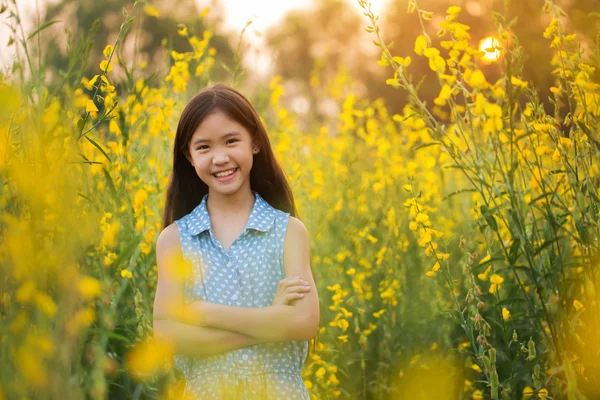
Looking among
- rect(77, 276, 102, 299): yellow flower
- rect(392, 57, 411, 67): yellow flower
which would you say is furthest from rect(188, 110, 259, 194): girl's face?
rect(77, 276, 102, 299): yellow flower

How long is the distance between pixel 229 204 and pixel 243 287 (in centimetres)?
25

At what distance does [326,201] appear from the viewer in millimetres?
4359

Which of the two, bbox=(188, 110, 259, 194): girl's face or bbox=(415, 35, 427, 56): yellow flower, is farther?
bbox=(188, 110, 259, 194): girl's face

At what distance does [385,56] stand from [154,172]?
1.59 meters

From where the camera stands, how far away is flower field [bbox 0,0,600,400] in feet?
3.82

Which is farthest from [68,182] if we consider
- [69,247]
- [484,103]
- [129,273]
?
[129,273]

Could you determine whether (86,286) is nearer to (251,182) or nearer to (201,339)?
(201,339)

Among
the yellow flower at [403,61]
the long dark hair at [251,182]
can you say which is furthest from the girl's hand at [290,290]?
the yellow flower at [403,61]

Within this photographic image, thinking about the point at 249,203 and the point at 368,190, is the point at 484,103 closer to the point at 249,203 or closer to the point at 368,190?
the point at 249,203

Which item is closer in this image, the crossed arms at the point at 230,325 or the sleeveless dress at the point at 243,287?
the crossed arms at the point at 230,325

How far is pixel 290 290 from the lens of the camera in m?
1.83

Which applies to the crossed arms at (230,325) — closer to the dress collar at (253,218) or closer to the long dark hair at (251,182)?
the dress collar at (253,218)

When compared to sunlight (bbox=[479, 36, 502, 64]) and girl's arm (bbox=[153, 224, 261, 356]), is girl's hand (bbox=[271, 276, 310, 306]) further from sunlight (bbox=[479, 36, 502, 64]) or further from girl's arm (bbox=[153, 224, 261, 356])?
sunlight (bbox=[479, 36, 502, 64])

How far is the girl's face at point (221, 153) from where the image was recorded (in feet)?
6.53
